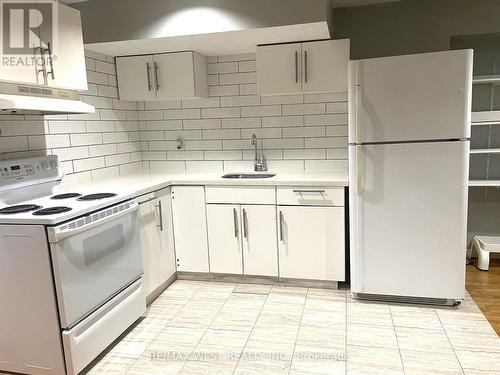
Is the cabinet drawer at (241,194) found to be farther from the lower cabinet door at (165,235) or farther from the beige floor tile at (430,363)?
the beige floor tile at (430,363)

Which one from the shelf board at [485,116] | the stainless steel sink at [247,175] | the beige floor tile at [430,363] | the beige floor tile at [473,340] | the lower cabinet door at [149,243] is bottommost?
the beige floor tile at [430,363]

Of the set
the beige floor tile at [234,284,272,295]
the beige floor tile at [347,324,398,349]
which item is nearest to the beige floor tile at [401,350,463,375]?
the beige floor tile at [347,324,398,349]

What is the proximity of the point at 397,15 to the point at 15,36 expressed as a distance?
2.79 m

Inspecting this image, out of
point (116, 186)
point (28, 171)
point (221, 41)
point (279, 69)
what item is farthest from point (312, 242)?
point (28, 171)

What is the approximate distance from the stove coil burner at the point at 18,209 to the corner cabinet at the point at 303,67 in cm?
186

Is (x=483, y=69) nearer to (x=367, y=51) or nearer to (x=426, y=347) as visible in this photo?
(x=367, y=51)

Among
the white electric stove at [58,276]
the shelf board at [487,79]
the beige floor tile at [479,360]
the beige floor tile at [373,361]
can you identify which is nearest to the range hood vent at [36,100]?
the white electric stove at [58,276]

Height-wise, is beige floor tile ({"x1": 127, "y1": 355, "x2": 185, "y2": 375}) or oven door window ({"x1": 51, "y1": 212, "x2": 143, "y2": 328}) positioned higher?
oven door window ({"x1": 51, "y1": 212, "x2": 143, "y2": 328})

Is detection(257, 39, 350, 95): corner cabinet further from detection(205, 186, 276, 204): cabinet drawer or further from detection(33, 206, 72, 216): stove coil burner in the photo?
detection(33, 206, 72, 216): stove coil burner

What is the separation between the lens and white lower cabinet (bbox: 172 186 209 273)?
125 inches

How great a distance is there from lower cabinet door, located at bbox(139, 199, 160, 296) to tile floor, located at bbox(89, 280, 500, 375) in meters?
0.19

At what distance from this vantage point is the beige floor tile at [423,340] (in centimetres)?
222

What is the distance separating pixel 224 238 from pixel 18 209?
1511 mm

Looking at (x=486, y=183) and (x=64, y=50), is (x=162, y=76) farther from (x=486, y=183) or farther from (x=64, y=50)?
(x=486, y=183)
